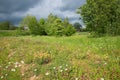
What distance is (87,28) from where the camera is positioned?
25.8 m

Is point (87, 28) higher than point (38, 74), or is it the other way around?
point (87, 28)

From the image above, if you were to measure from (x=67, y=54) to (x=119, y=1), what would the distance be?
20.5 metres

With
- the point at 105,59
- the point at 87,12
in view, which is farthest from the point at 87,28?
the point at 105,59

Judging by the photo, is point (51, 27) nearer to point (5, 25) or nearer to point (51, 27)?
point (51, 27)

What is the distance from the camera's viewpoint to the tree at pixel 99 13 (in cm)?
2311

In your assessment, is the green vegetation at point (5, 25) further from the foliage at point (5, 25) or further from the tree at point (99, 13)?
the tree at point (99, 13)

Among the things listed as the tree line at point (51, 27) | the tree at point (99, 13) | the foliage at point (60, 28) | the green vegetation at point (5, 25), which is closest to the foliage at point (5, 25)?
the green vegetation at point (5, 25)

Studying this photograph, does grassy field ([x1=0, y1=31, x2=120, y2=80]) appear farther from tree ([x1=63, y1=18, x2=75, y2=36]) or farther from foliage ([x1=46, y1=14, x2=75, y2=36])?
tree ([x1=63, y1=18, x2=75, y2=36])

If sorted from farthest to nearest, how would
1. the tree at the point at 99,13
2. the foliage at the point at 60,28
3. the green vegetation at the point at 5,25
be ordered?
the green vegetation at the point at 5,25
the foliage at the point at 60,28
the tree at the point at 99,13

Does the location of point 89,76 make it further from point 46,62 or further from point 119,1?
point 119,1

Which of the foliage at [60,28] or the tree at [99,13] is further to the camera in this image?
the foliage at [60,28]

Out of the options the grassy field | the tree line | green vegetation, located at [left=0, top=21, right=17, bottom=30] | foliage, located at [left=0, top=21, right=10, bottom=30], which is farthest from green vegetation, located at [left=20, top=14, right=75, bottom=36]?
the grassy field

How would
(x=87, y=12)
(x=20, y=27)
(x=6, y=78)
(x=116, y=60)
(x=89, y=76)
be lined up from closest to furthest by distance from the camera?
1. (x=89, y=76)
2. (x=116, y=60)
3. (x=6, y=78)
4. (x=87, y=12)
5. (x=20, y=27)

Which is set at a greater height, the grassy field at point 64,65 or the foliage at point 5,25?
the foliage at point 5,25
